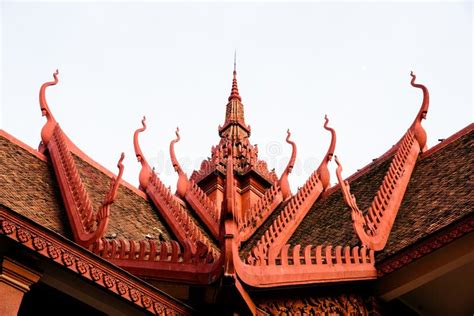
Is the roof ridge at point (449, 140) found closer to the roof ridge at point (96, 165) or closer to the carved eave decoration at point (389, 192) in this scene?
the carved eave decoration at point (389, 192)

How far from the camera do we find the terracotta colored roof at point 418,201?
344 inches

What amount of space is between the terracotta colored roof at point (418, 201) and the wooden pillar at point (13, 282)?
4.05m

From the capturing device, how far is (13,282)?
6.44 meters

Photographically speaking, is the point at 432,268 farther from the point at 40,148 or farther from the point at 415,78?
the point at 40,148

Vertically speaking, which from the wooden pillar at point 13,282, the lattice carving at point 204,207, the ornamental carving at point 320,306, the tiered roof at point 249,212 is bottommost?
the wooden pillar at point 13,282

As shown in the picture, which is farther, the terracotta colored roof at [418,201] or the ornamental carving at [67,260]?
the terracotta colored roof at [418,201]

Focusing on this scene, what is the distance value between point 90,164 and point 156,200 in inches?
57.4

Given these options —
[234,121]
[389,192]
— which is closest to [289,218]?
[389,192]

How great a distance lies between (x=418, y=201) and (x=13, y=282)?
19.2 ft

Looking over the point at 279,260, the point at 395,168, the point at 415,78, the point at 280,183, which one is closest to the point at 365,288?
the point at 279,260

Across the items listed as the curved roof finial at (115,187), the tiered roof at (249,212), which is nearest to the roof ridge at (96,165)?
the tiered roof at (249,212)

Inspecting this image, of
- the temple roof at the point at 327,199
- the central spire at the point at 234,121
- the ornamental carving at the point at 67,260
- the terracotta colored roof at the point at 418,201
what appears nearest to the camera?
the ornamental carving at the point at 67,260

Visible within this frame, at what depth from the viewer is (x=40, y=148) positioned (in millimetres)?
12883

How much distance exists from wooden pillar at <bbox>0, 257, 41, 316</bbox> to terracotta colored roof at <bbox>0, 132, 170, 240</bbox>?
2.24 meters
